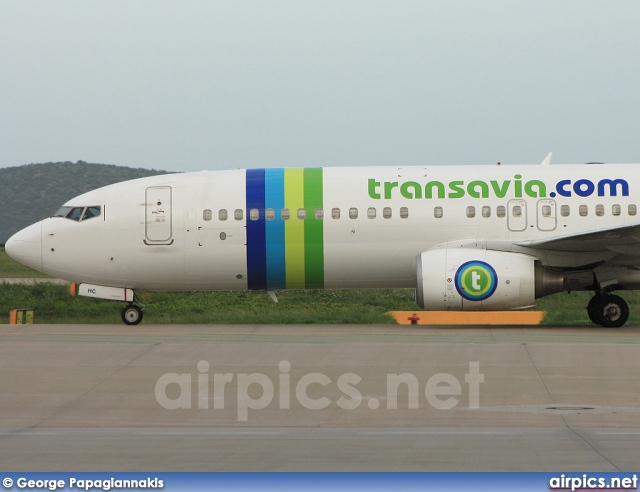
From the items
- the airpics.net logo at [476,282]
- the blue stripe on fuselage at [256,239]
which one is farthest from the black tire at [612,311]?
the blue stripe on fuselage at [256,239]

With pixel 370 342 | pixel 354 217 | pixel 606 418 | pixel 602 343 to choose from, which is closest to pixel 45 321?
pixel 354 217

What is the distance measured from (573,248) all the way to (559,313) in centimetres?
505

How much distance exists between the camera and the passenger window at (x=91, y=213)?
21359 mm

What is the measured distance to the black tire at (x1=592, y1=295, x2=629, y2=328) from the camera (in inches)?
804

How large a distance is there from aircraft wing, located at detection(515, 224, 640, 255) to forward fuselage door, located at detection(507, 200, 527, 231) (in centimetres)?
35

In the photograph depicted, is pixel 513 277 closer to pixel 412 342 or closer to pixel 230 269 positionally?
pixel 412 342

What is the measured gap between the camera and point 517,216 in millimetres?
20578

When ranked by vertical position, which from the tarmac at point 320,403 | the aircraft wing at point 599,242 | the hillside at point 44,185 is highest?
the hillside at point 44,185

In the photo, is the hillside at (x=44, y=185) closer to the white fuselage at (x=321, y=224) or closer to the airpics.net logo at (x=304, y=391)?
the white fuselage at (x=321, y=224)

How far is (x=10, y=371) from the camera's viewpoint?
14070 mm

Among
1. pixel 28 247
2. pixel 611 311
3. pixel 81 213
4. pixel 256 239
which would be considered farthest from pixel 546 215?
pixel 28 247

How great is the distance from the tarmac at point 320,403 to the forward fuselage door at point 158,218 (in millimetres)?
3220

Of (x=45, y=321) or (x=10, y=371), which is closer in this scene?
(x=10, y=371)

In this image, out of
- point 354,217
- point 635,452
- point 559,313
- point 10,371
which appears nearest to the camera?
point 635,452
